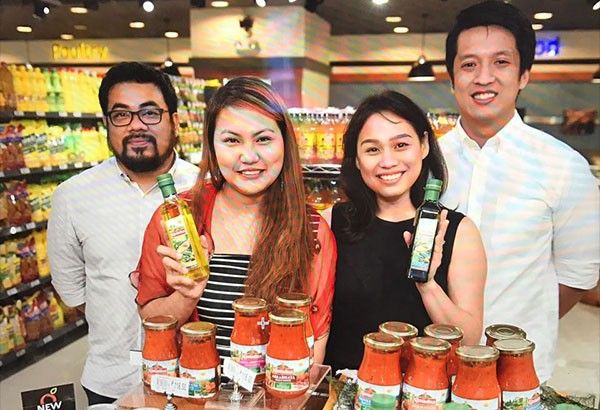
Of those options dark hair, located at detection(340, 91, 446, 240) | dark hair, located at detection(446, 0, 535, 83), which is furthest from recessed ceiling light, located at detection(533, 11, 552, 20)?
dark hair, located at detection(340, 91, 446, 240)

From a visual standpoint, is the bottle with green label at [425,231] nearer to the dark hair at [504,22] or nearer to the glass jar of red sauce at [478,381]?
the glass jar of red sauce at [478,381]

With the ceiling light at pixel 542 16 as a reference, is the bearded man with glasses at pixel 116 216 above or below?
below

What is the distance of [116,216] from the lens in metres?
2.37

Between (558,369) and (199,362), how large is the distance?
3923 mm

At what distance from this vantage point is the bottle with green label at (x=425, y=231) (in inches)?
54.0

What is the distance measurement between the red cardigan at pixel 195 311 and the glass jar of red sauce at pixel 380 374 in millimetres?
393

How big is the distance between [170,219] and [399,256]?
77 cm

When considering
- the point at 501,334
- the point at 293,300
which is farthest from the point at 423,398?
the point at 293,300

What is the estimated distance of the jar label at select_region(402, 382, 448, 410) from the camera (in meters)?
1.14

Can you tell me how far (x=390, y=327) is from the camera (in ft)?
4.31

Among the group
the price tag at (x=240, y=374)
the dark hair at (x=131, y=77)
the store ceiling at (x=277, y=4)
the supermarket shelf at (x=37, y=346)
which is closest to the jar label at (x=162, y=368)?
the price tag at (x=240, y=374)

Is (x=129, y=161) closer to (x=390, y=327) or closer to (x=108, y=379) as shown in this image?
(x=108, y=379)

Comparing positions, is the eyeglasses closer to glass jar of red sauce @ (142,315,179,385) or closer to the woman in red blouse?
the woman in red blouse

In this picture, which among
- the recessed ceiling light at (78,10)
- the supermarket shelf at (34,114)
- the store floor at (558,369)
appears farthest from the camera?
the recessed ceiling light at (78,10)
